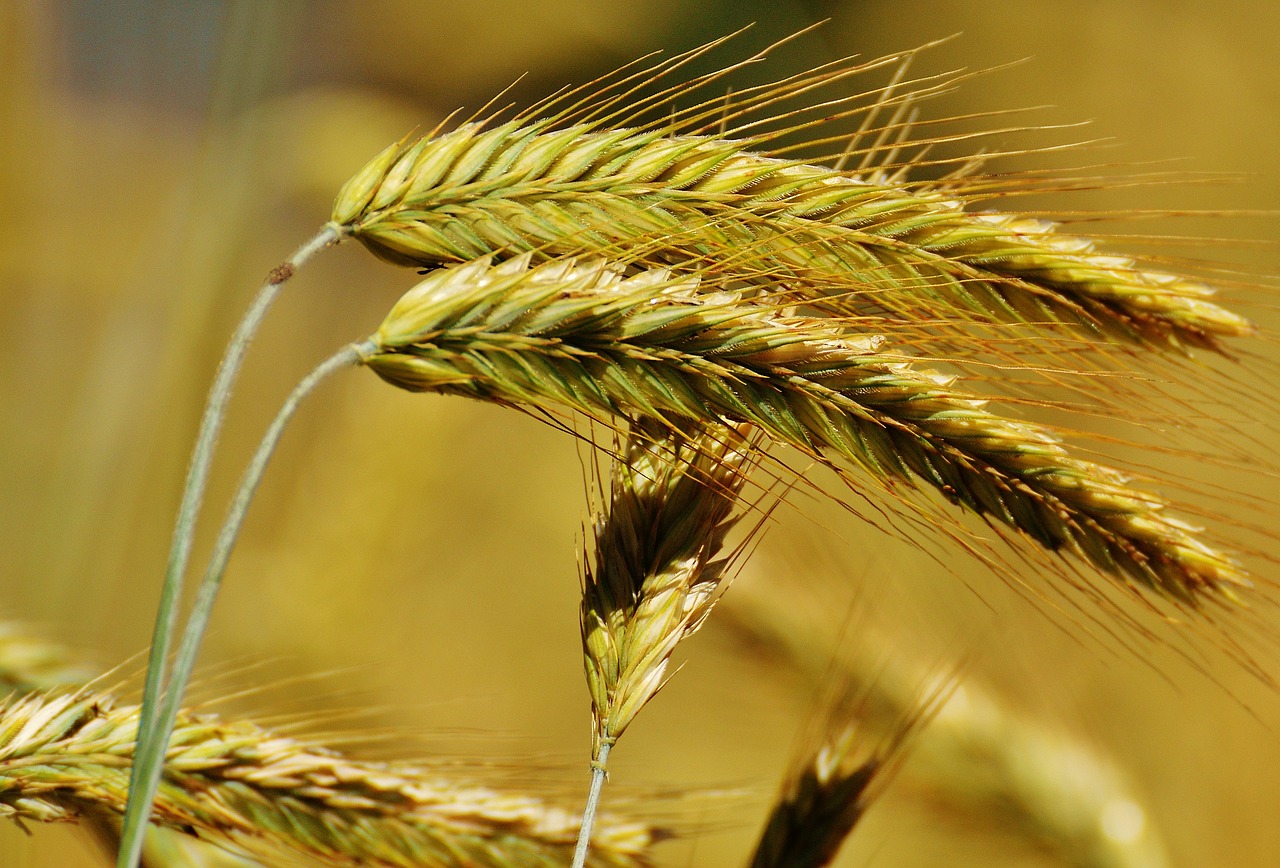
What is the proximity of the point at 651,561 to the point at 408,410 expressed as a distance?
1.21 m

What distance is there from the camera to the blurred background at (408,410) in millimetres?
1380

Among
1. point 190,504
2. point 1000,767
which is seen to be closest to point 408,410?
point 1000,767

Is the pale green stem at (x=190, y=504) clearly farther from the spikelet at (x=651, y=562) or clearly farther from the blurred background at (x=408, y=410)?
the blurred background at (x=408, y=410)

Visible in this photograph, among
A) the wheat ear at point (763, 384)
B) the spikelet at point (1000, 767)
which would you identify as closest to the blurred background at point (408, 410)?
the spikelet at point (1000, 767)

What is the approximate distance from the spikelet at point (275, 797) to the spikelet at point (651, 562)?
18cm

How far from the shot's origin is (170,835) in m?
0.60

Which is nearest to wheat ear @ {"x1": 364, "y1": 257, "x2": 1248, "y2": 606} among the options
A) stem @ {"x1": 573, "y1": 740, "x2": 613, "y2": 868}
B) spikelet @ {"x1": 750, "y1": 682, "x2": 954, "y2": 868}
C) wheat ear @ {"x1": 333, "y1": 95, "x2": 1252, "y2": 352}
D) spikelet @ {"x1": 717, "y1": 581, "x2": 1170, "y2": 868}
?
wheat ear @ {"x1": 333, "y1": 95, "x2": 1252, "y2": 352}

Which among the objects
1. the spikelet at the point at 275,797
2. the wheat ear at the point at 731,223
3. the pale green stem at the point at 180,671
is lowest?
the spikelet at the point at 275,797

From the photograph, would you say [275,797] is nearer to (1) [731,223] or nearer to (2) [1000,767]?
(1) [731,223]

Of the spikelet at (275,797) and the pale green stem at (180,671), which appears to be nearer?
the pale green stem at (180,671)

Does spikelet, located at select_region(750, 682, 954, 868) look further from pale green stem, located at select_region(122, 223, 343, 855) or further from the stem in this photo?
pale green stem, located at select_region(122, 223, 343, 855)

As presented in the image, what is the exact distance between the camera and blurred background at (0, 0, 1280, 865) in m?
1.38

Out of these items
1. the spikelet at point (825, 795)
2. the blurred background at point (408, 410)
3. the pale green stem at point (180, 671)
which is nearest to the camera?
A: the pale green stem at point (180, 671)

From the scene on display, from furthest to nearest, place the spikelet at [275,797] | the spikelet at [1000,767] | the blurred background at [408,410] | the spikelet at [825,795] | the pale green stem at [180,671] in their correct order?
the blurred background at [408,410] < the spikelet at [1000,767] < the spikelet at [825,795] < the spikelet at [275,797] < the pale green stem at [180,671]
